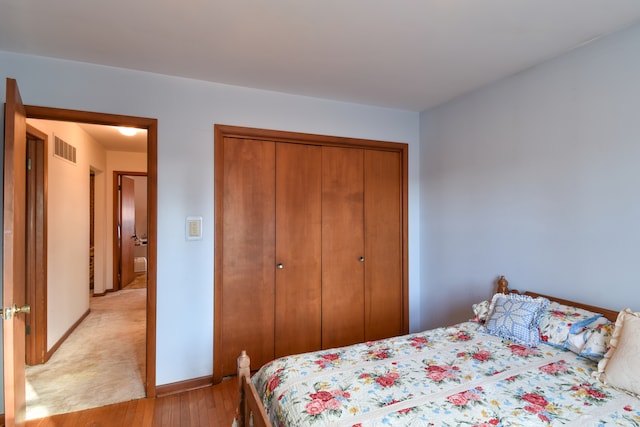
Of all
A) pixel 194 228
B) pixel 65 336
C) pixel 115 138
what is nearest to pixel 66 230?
pixel 65 336

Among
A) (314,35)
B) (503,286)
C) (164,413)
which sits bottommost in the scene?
(164,413)

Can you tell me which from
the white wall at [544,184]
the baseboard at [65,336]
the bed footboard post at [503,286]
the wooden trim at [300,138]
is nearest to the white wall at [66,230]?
the baseboard at [65,336]

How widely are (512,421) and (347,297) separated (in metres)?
2.05

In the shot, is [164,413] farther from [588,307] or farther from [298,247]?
[588,307]

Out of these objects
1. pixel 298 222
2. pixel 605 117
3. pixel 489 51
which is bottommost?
pixel 298 222

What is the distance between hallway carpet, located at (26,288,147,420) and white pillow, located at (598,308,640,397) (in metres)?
2.92

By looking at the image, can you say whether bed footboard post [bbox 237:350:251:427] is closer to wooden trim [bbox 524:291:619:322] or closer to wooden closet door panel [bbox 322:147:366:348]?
wooden closet door panel [bbox 322:147:366:348]

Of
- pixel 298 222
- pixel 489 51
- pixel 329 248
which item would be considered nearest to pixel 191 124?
pixel 298 222

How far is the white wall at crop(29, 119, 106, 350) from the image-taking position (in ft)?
10.5

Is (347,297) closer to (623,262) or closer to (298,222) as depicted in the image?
(298,222)

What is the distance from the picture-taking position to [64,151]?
3.51m

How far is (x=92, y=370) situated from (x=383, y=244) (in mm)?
2881

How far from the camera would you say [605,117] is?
198 centimetres

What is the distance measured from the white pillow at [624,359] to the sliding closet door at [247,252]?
7.34 ft
